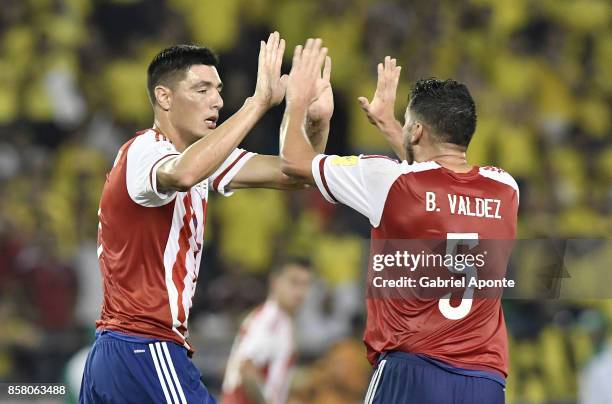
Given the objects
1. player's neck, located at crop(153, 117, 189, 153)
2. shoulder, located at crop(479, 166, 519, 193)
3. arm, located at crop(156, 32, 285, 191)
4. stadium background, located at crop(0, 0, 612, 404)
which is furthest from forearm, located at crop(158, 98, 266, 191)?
stadium background, located at crop(0, 0, 612, 404)

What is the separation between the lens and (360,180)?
530 cm

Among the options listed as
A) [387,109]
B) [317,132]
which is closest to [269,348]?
[387,109]

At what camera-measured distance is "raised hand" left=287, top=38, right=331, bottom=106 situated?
549cm

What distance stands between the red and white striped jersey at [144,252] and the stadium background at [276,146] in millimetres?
4524

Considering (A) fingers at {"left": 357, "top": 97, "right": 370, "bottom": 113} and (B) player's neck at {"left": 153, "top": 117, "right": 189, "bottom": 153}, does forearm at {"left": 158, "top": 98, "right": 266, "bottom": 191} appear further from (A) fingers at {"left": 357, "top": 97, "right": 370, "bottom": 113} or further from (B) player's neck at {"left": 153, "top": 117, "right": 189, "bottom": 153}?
(A) fingers at {"left": 357, "top": 97, "right": 370, "bottom": 113}

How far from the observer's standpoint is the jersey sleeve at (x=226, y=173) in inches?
234

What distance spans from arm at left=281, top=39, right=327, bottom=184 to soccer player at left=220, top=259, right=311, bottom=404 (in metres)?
3.07

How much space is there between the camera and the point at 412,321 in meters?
5.30

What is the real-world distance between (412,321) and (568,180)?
786cm

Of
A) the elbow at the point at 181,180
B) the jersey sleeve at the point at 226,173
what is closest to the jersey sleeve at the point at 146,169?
the elbow at the point at 181,180

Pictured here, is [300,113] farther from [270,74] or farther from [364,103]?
[364,103]

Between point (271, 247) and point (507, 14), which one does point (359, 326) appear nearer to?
point (271, 247)

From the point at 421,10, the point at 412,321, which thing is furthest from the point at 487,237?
the point at 421,10

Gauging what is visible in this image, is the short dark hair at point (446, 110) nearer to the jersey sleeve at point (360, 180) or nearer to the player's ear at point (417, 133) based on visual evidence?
the player's ear at point (417, 133)
